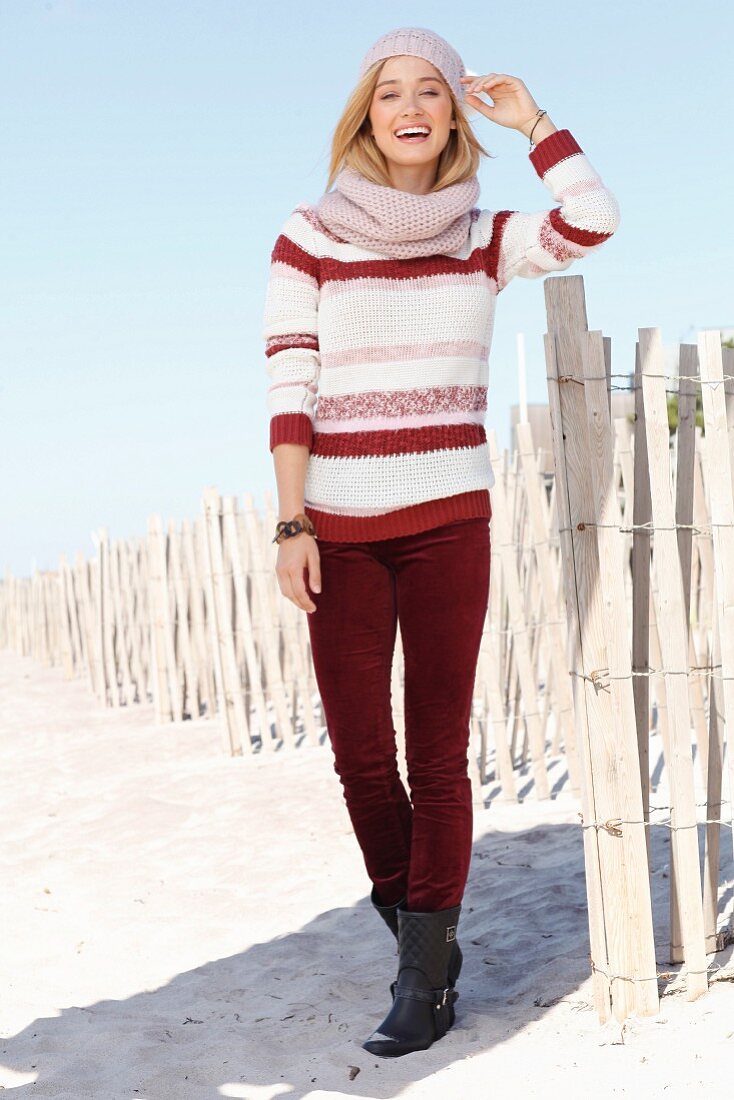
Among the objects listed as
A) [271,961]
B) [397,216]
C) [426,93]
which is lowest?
[271,961]

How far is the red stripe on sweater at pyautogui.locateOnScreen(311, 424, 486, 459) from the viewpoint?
6.64ft

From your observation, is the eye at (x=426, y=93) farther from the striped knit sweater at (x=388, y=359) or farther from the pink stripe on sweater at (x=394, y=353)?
the pink stripe on sweater at (x=394, y=353)

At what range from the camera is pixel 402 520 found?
2039mm

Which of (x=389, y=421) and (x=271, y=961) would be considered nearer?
(x=389, y=421)

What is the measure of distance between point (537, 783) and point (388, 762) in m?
2.62

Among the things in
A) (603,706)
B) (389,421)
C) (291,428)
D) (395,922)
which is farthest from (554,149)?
(395,922)

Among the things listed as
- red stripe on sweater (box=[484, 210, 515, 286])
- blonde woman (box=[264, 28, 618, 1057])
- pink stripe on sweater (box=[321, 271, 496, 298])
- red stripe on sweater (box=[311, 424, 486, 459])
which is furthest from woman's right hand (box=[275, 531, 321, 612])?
red stripe on sweater (box=[484, 210, 515, 286])

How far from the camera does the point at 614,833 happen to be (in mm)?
2111

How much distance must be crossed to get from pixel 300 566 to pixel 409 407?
1.09ft

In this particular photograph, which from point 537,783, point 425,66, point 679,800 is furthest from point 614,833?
point 537,783

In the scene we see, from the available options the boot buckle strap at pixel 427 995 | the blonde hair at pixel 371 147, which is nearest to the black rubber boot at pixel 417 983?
the boot buckle strap at pixel 427 995

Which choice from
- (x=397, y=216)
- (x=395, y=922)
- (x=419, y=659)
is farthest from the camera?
(x=395, y=922)

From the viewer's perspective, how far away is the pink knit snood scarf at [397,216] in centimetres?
198

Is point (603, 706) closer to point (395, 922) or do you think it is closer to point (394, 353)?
point (395, 922)
